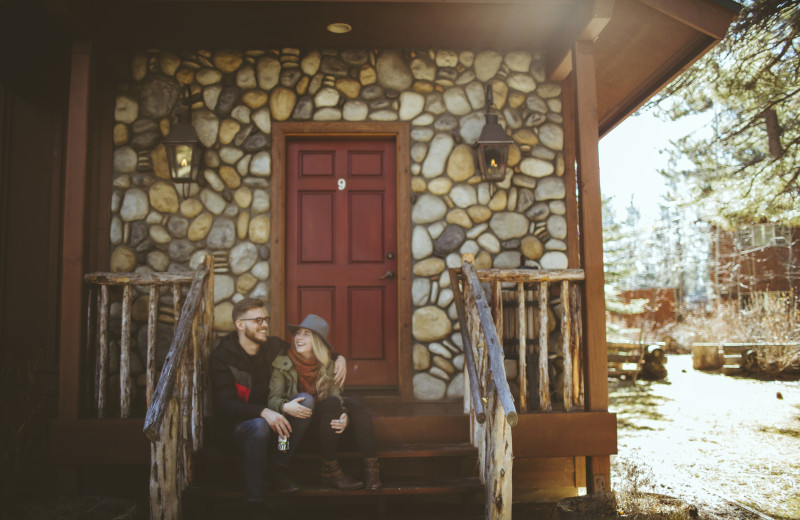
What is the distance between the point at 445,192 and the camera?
5145 mm

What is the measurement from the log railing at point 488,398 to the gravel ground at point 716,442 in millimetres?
963

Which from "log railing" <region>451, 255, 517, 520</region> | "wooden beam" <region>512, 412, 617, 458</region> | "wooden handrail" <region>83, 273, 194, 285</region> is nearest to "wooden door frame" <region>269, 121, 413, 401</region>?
Result: "log railing" <region>451, 255, 517, 520</region>

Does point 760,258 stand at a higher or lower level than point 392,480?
higher

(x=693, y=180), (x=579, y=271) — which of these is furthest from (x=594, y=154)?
(x=693, y=180)

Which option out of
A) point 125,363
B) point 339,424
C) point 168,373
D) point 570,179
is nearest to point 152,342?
point 125,363

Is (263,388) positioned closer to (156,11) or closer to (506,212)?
(506,212)

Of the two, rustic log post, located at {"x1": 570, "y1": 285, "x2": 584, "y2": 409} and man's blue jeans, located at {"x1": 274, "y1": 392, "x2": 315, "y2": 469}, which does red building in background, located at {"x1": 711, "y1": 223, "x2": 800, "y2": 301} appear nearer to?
rustic log post, located at {"x1": 570, "y1": 285, "x2": 584, "y2": 409}

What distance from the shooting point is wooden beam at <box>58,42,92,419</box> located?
13.5 ft

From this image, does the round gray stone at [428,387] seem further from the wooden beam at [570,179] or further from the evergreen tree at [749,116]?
the evergreen tree at [749,116]

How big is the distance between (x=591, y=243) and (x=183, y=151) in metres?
3.34

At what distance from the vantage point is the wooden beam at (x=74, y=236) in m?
4.12

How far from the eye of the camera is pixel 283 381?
11.9 feet

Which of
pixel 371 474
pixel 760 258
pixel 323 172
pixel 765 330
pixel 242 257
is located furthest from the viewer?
pixel 760 258

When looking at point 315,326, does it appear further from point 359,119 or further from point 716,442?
point 716,442
